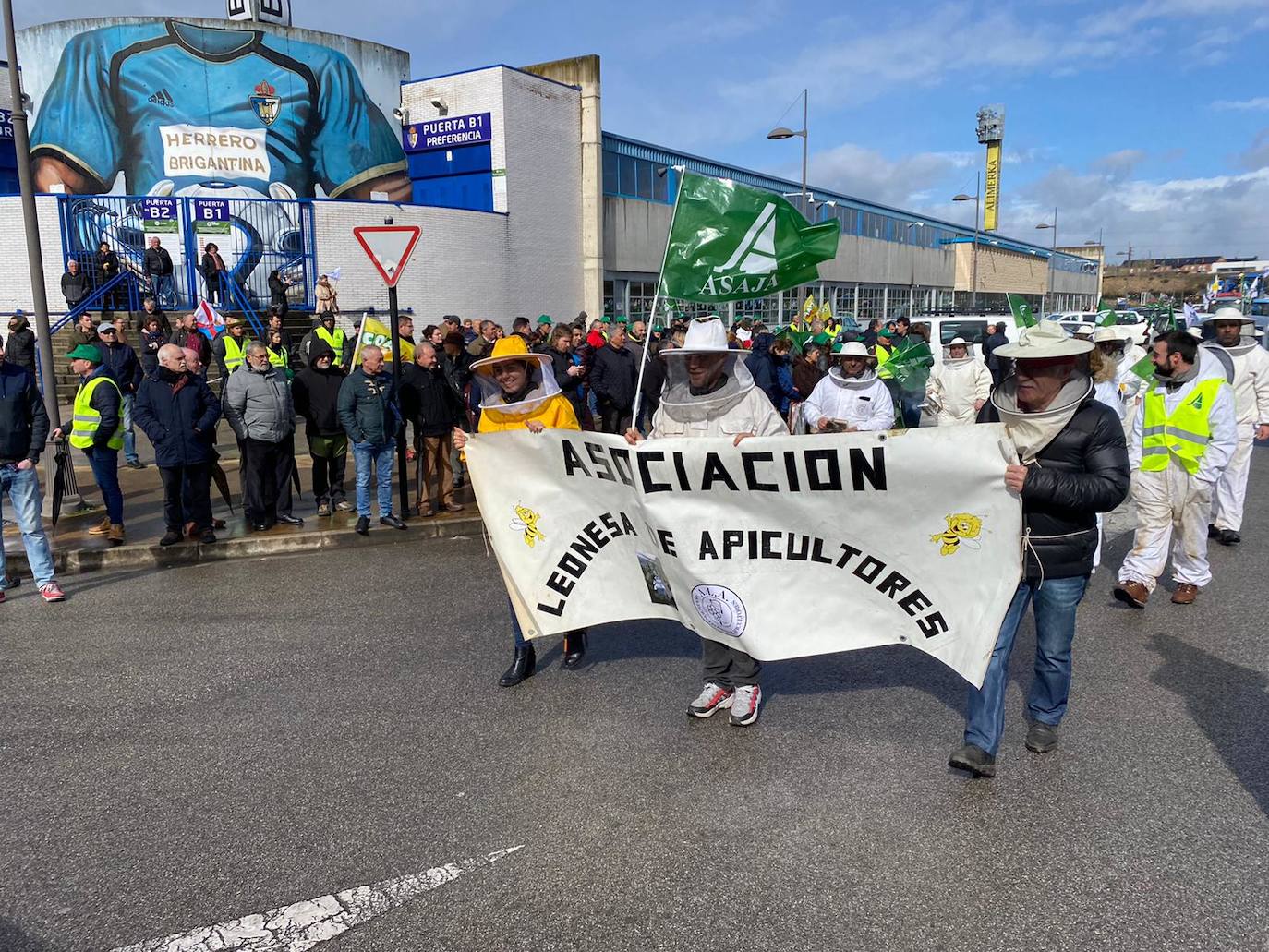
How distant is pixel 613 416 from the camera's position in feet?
40.9

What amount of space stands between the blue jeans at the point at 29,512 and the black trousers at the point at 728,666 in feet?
17.5

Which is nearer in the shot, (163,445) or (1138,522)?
(1138,522)

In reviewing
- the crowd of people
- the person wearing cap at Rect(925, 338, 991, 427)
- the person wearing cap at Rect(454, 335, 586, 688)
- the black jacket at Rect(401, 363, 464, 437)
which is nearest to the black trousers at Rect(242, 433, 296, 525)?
the crowd of people

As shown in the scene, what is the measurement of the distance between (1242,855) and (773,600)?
1.97 m

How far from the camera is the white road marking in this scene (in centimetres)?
304

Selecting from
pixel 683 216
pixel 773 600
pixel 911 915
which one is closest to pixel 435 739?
pixel 773 600

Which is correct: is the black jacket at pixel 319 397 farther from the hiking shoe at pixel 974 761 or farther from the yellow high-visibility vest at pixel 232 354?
the hiking shoe at pixel 974 761

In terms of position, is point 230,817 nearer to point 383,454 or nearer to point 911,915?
point 911,915

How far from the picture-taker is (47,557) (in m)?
7.11

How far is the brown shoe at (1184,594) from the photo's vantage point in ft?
21.4

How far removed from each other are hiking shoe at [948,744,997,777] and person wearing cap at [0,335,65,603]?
21.1 ft

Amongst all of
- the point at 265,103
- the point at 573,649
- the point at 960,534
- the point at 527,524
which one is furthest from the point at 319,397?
the point at 265,103

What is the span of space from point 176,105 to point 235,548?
19.7m

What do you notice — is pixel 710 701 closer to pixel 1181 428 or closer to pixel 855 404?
pixel 855 404
